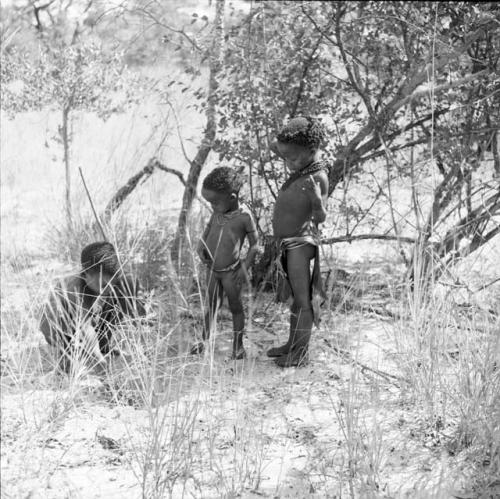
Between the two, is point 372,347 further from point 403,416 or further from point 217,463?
point 217,463

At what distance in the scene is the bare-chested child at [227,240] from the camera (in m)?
3.69

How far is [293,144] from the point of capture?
3.56 meters

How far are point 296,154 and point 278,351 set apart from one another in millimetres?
1064

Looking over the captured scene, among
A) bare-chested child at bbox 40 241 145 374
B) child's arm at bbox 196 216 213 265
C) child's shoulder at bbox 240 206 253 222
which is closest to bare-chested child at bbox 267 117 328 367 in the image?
child's shoulder at bbox 240 206 253 222

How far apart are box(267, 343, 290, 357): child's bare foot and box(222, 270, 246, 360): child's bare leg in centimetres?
14

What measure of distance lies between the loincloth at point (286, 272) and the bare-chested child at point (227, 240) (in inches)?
6.2

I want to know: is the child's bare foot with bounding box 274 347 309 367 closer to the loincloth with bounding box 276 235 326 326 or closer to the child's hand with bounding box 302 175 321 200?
the loincloth with bounding box 276 235 326 326

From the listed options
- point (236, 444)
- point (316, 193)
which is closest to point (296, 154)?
point (316, 193)

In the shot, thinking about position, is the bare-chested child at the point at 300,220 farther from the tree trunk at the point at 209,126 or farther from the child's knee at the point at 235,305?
the tree trunk at the point at 209,126

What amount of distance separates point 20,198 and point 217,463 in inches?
213

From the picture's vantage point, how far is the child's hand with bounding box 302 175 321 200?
11.7 ft

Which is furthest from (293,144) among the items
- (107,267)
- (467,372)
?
(467,372)

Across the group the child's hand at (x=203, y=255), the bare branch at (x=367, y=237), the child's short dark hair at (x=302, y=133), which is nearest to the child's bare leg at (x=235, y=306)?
the child's hand at (x=203, y=255)

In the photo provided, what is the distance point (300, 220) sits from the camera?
3.65m
